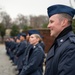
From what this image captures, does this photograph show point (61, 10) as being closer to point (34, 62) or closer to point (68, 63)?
point (68, 63)

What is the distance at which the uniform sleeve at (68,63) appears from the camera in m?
3.41

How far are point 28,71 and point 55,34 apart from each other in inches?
104

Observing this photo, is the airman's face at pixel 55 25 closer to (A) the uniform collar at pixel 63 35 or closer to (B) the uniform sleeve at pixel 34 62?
(A) the uniform collar at pixel 63 35

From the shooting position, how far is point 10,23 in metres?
92.1

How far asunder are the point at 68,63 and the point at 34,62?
293 centimetres

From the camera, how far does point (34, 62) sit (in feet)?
20.7

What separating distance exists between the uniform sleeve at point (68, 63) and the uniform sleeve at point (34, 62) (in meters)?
2.81

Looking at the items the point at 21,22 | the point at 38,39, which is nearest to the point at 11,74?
the point at 38,39

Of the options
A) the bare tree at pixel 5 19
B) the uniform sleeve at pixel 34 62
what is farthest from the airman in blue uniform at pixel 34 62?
the bare tree at pixel 5 19

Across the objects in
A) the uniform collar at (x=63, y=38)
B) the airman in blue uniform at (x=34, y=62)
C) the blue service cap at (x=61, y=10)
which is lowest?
the airman in blue uniform at (x=34, y=62)

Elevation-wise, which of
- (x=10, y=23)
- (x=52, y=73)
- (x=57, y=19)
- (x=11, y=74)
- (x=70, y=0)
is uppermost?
(x=57, y=19)

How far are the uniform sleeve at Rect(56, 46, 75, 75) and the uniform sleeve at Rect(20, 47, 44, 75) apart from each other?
281 centimetres

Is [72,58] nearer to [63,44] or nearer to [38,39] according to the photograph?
[63,44]

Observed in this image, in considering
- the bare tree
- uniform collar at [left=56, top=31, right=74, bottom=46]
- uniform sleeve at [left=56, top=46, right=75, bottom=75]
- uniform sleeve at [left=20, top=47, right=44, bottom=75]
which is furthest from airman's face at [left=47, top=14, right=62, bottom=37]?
the bare tree
